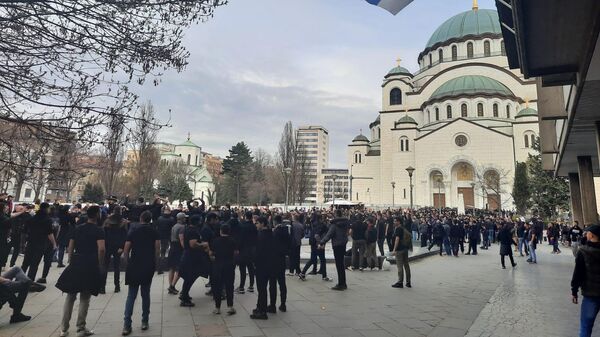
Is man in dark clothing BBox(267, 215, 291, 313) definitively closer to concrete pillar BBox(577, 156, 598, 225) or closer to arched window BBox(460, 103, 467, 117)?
concrete pillar BBox(577, 156, 598, 225)

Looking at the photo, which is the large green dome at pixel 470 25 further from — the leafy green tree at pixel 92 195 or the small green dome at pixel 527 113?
the leafy green tree at pixel 92 195

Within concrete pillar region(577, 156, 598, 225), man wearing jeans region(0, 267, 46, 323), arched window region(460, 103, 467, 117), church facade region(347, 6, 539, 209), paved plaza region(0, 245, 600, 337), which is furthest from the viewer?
arched window region(460, 103, 467, 117)

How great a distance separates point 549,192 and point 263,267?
115 ft

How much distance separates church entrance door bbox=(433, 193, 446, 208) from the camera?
49.8 m

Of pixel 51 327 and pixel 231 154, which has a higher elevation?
pixel 231 154

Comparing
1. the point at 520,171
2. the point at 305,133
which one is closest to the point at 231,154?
the point at 520,171

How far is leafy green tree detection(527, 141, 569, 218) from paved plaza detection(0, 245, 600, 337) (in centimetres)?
2612

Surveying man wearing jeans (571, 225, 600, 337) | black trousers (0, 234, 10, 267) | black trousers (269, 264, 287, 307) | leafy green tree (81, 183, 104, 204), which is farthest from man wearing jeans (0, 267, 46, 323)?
leafy green tree (81, 183, 104, 204)

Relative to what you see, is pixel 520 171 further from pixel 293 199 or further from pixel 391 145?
pixel 293 199

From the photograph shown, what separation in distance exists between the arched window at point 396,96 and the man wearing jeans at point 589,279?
197 feet

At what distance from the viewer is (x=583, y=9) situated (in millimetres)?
5332

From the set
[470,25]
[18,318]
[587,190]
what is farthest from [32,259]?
[470,25]

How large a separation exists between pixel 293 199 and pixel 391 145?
20502mm

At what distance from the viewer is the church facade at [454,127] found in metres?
48.6
